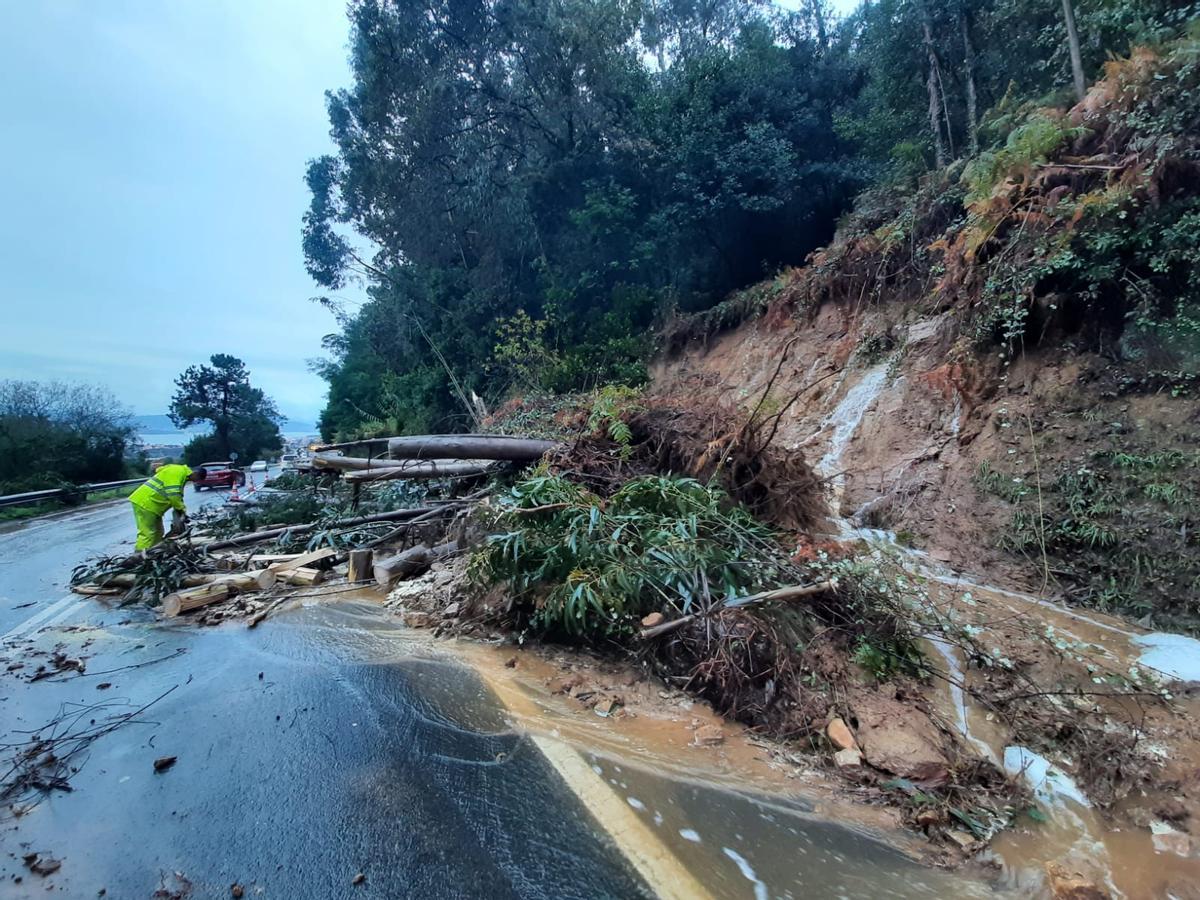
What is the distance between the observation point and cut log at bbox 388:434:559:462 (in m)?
7.47

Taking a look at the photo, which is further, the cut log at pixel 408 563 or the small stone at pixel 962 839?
the cut log at pixel 408 563

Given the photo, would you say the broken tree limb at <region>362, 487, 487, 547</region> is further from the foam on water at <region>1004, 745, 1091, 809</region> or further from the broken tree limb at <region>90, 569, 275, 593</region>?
the foam on water at <region>1004, 745, 1091, 809</region>

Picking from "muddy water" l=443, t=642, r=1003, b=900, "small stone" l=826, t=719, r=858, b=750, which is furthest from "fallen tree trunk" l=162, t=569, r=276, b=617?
"small stone" l=826, t=719, r=858, b=750

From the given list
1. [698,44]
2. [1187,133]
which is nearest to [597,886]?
[1187,133]

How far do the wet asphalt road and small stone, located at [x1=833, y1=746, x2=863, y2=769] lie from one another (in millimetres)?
461

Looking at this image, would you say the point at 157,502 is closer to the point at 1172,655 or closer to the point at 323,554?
the point at 323,554

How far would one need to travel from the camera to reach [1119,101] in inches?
256

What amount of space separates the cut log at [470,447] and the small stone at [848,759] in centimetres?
506

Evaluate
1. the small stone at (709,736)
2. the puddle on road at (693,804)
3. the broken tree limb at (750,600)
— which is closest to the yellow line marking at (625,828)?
the puddle on road at (693,804)

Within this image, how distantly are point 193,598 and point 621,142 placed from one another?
15475 mm

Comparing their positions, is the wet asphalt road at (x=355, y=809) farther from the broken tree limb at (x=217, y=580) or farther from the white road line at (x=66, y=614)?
the broken tree limb at (x=217, y=580)

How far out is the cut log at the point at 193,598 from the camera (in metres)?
5.85

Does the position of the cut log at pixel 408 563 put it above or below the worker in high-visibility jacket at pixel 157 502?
below

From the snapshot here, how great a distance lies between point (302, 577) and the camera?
6707 millimetres
